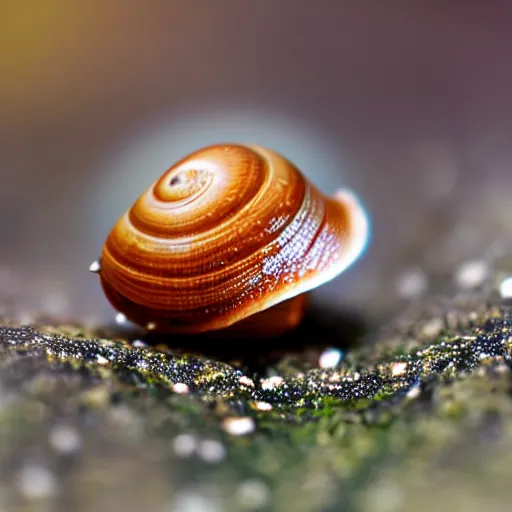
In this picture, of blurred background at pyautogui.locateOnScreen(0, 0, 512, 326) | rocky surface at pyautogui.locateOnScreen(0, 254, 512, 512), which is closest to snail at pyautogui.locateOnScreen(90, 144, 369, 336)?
rocky surface at pyautogui.locateOnScreen(0, 254, 512, 512)

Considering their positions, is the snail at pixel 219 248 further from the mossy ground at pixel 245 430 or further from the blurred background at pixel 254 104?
the blurred background at pixel 254 104

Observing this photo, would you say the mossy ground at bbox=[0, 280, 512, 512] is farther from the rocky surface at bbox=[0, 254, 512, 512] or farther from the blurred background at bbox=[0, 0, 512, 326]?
the blurred background at bbox=[0, 0, 512, 326]

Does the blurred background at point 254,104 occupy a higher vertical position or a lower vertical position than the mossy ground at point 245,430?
higher

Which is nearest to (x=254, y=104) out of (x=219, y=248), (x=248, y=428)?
(x=219, y=248)

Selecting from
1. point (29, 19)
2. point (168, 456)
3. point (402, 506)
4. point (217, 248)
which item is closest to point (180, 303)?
point (217, 248)

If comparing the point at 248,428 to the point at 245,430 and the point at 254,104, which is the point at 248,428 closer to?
the point at 245,430

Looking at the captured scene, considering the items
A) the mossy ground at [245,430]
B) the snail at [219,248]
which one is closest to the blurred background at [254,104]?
the snail at [219,248]
